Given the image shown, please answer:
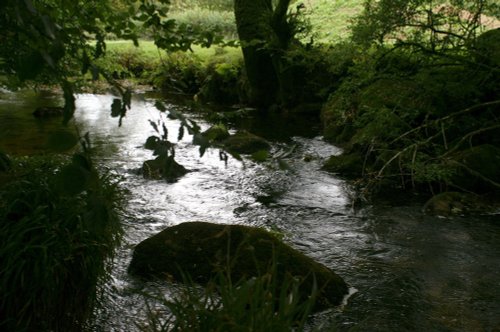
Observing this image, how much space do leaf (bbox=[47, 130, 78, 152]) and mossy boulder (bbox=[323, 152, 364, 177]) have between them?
7268 mm

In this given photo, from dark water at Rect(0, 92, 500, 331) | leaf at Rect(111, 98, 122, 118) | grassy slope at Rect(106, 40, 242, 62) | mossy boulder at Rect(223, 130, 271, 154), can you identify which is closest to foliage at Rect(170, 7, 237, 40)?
grassy slope at Rect(106, 40, 242, 62)

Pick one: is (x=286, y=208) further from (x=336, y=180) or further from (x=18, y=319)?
(x=18, y=319)

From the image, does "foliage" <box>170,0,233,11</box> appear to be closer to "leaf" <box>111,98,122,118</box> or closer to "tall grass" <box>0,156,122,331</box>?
"tall grass" <box>0,156,122,331</box>

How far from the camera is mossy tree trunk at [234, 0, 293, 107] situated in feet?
42.6

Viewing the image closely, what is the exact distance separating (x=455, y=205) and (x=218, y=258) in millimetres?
3693

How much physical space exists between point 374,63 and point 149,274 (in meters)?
5.24

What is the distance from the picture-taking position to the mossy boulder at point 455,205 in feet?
21.1

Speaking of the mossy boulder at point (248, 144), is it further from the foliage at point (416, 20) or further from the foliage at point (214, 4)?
the foliage at point (214, 4)

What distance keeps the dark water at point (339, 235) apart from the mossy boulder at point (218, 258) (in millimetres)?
172

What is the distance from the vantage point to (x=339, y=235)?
18.9 ft

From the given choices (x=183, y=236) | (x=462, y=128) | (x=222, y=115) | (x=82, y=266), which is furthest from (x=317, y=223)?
(x=222, y=115)

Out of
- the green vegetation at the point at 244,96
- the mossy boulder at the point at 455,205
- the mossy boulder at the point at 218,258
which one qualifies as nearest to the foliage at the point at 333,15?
the green vegetation at the point at 244,96

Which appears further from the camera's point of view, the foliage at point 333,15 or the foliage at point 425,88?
the foliage at point 333,15

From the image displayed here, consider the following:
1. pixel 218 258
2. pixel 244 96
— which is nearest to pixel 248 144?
pixel 218 258
